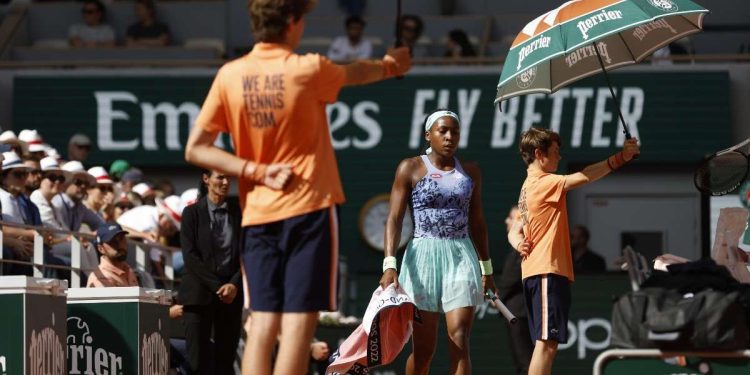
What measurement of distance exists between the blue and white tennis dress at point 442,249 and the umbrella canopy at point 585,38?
858 millimetres

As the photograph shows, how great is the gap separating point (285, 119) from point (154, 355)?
12.8 feet

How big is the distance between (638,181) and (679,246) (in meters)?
1.14

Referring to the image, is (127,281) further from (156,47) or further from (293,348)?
(156,47)

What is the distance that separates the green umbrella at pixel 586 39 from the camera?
31.1 feet

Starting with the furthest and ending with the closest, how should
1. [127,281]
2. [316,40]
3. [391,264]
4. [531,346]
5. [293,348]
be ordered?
[316,40] → [531,346] → [127,281] → [391,264] → [293,348]

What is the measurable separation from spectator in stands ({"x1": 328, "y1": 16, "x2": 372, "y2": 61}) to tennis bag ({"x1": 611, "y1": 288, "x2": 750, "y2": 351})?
630 inches

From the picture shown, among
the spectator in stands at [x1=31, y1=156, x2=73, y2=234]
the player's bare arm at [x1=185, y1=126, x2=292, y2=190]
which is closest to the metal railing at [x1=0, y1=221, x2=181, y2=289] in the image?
the spectator in stands at [x1=31, y1=156, x2=73, y2=234]

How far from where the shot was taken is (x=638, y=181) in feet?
75.4

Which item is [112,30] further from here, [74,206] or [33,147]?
[74,206]

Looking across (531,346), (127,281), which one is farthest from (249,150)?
(531,346)

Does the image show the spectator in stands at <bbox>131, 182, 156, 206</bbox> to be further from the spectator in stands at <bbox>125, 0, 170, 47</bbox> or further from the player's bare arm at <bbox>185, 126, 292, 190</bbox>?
the player's bare arm at <bbox>185, 126, 292, 190</bbox>

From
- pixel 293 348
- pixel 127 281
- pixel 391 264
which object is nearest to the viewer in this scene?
pixel 293 348

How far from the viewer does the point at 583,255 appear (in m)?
20.8

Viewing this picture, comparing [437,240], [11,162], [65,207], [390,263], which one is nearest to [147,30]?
[65,207]
